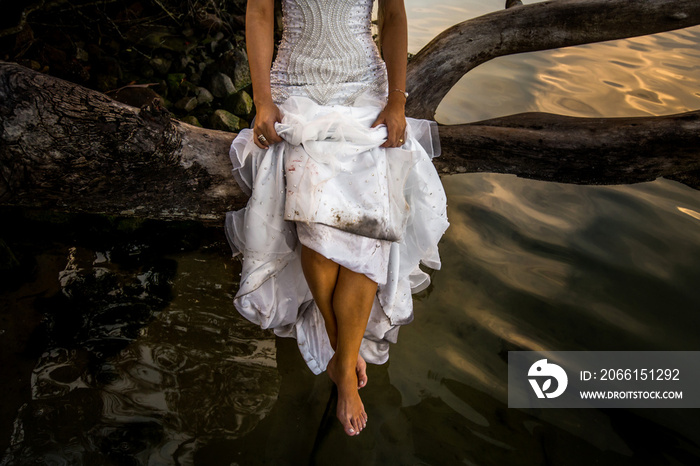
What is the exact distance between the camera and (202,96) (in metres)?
3.94

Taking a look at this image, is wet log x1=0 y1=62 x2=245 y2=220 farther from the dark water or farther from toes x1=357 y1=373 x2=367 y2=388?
toes x1=357 y1=373 x2=367 y2=388

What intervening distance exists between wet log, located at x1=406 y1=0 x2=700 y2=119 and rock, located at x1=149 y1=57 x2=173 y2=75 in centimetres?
238

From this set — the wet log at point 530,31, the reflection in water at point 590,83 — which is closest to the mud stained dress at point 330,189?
the wet log at point 530,31

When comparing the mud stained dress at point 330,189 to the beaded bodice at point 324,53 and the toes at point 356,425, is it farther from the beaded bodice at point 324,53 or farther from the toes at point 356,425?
the toes at point 356,425

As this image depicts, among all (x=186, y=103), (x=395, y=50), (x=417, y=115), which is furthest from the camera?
(x=186, y=103)

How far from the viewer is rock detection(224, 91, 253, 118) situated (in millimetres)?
3928

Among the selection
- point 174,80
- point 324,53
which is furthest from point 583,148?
point 174,80

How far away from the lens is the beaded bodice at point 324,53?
198 cm

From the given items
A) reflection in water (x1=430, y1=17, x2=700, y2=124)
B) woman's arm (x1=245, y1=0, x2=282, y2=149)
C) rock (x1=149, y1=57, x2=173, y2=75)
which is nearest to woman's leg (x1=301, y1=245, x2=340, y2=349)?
woman's arm (x1=245, y1=0, x2=282, y2=149)

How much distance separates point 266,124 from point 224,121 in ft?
6.79

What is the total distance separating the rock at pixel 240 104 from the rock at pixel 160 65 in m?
0.63

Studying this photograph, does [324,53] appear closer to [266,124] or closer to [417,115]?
[266,124]

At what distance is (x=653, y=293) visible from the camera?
279cm

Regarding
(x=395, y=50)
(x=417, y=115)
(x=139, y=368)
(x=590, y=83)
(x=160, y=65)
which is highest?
(x=395, y=50)
